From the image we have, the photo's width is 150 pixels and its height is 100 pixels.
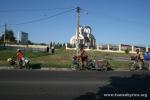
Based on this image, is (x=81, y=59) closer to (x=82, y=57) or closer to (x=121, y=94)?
(x=82, y=57)

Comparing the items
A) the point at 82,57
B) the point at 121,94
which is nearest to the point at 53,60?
the point at 82,57

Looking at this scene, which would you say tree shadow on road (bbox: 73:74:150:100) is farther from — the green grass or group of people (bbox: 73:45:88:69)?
the green grass

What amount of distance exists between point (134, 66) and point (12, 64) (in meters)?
10.3

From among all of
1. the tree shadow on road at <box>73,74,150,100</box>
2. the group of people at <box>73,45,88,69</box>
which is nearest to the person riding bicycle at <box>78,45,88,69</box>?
the group of people at <box>73,45,88,69</box>

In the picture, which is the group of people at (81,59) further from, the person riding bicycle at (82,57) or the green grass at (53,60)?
the green grass at (53,60)

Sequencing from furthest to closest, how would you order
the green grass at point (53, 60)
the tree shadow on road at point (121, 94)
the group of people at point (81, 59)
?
1. the green grass at point (53, 60)
2. the group of people at point (81, 59)
3. the tree shadow on road at point (121, 94)

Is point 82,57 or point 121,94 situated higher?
point 82,57

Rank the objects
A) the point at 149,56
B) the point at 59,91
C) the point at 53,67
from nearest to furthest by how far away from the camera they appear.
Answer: the point at 59,91 < the point at 53,67 < the point at 149,56

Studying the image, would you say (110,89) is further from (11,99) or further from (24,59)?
(24,59)

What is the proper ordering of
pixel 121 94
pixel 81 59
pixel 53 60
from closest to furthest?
pixel 121 94
pixel 81 59
pixel 53 60

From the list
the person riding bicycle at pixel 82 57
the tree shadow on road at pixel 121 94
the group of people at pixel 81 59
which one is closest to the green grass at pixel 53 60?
the group of people at pixel 81 59

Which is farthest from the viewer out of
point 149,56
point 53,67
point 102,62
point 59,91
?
point 149,56

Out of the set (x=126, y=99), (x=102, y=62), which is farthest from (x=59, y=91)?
(x=102, y=62)

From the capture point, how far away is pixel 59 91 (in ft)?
34.5
